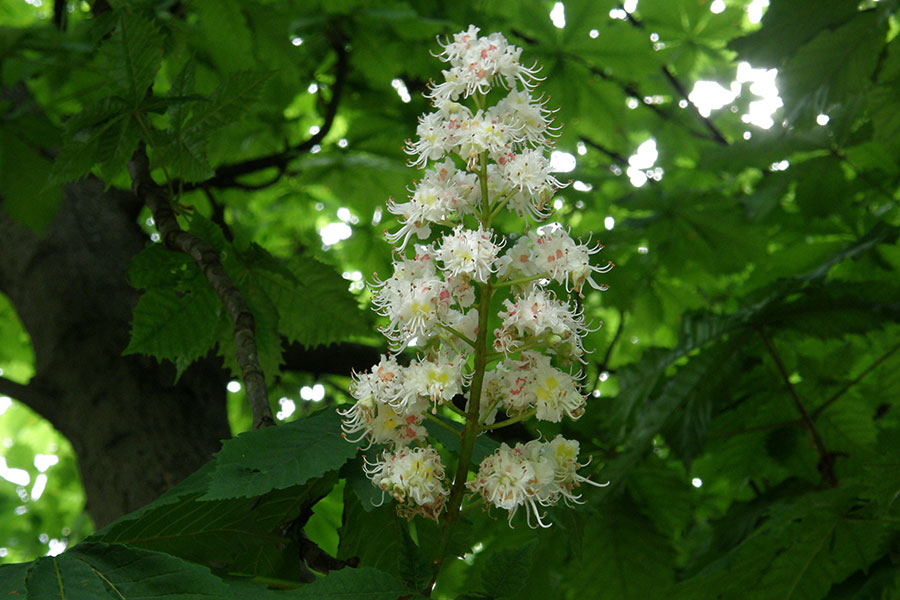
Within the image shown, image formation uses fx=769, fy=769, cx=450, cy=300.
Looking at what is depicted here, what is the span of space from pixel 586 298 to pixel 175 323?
3.58ft

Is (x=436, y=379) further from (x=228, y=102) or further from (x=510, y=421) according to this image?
(x=228, y=102)

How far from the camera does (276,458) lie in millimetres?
924

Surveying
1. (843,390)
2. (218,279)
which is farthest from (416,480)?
(843,390)

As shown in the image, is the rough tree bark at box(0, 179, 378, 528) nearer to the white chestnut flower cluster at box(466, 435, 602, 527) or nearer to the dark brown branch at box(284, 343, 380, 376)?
the dark brown branch at box(284, 343, 380, 376)

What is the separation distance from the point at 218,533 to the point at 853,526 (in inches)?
49.2

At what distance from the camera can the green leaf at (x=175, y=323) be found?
4.85 ft

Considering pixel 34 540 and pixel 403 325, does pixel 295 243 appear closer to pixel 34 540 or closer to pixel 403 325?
pixel 34 540

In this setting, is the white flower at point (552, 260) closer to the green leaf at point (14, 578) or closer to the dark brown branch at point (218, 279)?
the dark brown branch at point (218, 279)

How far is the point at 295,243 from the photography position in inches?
165

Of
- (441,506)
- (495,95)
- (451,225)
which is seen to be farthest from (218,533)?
(495,95)

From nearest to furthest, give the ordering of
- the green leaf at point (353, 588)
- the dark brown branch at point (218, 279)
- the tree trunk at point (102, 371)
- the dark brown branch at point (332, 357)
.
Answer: the green leaf at point (353, 588) < the dark brown branch at point (218, 279) < the tree trunk at point (102, 371) < the dark brown branch at point (332, 357)

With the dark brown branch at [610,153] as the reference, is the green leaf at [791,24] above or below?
below

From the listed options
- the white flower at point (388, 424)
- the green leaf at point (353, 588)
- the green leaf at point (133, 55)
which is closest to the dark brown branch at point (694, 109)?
the green leaf at point (133, 55)

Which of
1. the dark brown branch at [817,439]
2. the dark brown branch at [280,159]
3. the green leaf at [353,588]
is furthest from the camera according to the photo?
the dark brown branch at [280,159]
